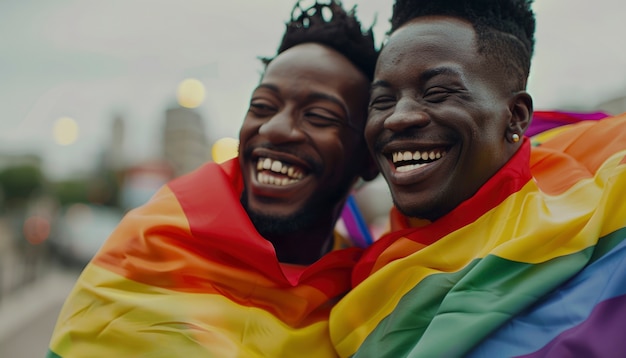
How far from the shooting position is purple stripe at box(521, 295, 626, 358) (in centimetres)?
167

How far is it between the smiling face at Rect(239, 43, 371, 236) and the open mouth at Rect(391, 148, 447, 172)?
44cm

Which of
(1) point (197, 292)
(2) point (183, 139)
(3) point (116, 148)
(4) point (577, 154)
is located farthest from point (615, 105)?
(3) point (116, 148)

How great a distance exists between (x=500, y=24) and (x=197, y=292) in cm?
154

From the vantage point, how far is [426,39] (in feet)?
7.52

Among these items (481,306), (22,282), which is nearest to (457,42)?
(481,306)

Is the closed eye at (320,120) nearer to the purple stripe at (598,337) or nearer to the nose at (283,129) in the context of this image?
the nose at (283,129)

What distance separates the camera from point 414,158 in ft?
7.38

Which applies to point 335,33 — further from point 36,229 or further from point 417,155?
point 36,229

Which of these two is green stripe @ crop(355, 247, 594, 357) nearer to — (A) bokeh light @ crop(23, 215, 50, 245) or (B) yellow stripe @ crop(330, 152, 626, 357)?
(B) yellow stripe @ crop(330, 152, 626, 357)

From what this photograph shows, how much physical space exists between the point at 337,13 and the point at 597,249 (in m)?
1.76

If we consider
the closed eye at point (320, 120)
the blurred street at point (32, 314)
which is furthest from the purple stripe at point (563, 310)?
the blurred street at point (32, 314)

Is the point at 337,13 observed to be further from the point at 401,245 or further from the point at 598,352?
the point at 598,352

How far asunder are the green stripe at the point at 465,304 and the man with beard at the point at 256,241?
398mm

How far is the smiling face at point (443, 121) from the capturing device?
2.17 m
